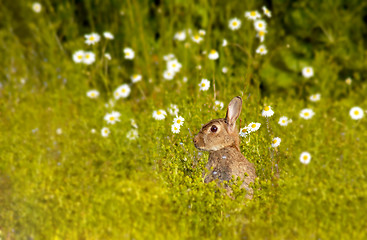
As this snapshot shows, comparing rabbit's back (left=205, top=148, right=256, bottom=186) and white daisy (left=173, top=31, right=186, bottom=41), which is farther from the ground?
white daisy (left=173, top=31, right=186, bottom=41)

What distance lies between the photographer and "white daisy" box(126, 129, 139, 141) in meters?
4.05

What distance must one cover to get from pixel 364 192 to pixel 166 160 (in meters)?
1.33

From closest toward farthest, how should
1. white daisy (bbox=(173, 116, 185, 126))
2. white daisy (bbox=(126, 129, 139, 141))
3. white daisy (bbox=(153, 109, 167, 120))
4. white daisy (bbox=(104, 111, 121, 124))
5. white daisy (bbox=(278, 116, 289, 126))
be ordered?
1. white daisy (bbox=(173, 116, 185, 126))
2. white daisy (bbox=(278, 116, 289, 126))
3. white daisy (bbox=(153, 109, 167, 120))
4. white daisy (bbox=(126, 129, 139, 141))
5. white daisy (bbox=(104, 111, 121, 124))

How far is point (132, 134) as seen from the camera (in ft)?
13.3

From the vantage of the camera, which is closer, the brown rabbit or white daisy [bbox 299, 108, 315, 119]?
the brown rabbit

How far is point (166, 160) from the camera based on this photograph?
9.87 ft

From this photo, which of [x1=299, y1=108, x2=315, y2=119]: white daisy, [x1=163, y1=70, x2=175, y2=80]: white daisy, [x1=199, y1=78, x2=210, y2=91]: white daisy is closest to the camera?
[x1=199, y1=78, x2=210, y2=91]: white daisy

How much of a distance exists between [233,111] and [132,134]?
5.13 ft

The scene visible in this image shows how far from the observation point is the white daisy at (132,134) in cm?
405

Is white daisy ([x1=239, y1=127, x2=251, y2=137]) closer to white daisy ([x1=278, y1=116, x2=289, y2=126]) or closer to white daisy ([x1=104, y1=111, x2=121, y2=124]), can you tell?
white daisy ([x1=278, y1=116, x2=289, y2=126])

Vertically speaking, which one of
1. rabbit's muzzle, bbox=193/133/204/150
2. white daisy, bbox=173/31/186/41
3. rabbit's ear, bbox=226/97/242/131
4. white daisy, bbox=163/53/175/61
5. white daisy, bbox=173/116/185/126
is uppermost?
white daisy, bbox=173/31/186/41

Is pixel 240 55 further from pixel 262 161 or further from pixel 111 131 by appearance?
pixel 262 161

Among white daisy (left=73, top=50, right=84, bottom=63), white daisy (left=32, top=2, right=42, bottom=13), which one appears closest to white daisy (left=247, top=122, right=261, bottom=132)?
white daisy (left=73, top=50, right=84, bottom=63)

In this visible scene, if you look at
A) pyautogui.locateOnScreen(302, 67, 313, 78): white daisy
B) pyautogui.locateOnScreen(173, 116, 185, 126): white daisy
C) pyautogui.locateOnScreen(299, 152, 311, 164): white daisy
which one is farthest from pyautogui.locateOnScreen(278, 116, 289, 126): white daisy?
pyautogui.locateOnScreen(302, 67, 313, 78): white daisy
